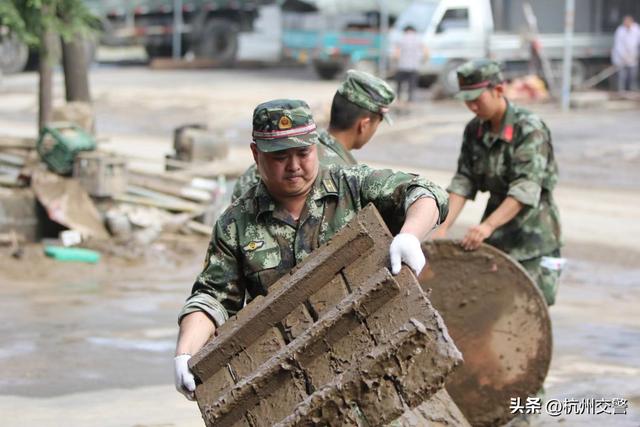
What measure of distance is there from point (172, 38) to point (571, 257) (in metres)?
22.8

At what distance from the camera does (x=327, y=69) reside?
29422 millimetres

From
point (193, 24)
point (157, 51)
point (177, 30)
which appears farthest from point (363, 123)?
point (157, 51)

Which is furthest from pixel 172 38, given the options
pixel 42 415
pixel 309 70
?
pixel 42 415

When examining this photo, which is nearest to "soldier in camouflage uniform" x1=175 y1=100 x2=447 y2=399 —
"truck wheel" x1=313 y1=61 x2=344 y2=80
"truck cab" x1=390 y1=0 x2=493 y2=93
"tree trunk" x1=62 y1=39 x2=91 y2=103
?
"tree trunk" x1=62 y1=39 x2=91 y2=103

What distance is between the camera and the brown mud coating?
3.66 metres

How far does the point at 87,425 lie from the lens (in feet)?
22.6

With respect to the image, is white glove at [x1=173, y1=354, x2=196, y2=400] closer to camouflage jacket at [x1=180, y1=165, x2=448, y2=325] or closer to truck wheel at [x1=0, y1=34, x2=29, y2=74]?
camouflage jacket at [x1=180, y1=165, x2=448, y2=325]

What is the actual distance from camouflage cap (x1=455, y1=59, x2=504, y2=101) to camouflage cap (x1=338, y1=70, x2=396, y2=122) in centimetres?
102

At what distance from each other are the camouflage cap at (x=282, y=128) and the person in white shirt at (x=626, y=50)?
24.1 m

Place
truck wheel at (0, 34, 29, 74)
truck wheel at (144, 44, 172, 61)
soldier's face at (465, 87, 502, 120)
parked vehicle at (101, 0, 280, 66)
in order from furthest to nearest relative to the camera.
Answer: truck wheel at (144, 44, 172, 61) → parked vehicle at (101, 0, 280, 66) → truck wheel at (0, 34, 29, 74) → soldier's face at (465, 87, 502, 120)

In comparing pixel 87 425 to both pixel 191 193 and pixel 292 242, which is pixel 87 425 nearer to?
pixel 292 242

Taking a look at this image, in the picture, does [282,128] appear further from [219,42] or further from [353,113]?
[219,42]

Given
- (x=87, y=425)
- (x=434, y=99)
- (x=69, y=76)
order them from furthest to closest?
(x=434, y=99) → (x=69, y=76) → (x=87, y=425)

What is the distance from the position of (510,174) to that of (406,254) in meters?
3.45
